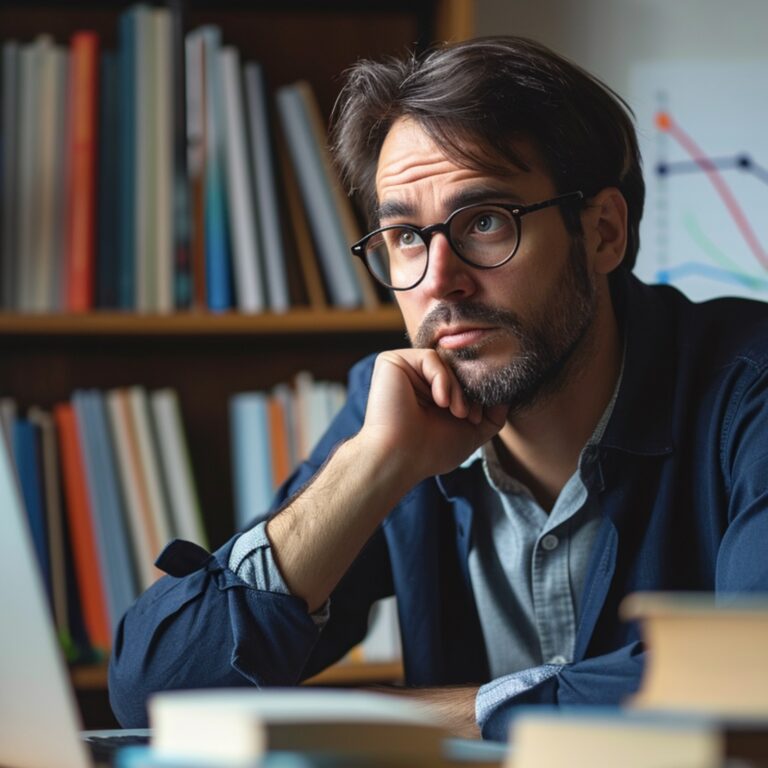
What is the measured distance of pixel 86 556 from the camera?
1880mm

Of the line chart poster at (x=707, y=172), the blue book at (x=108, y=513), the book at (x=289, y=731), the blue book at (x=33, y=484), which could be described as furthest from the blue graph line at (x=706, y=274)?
the book at (x=289, y=731)

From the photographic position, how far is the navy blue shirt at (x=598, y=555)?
1.24 meters

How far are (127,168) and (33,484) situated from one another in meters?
0.54

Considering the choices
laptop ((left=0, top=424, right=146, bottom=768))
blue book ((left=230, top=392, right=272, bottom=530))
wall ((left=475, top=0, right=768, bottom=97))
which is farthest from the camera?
wall ((left=475, top=0, right=768, bottom=97))

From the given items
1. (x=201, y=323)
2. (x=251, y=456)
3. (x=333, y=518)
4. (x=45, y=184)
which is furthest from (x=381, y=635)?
(x=45, y=184)

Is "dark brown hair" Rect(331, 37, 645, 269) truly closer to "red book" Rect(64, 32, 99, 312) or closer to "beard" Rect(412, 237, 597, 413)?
"beard" Rect(412, 237, 597, 413)

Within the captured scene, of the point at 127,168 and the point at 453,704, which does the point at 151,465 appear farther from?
the point at 453,704

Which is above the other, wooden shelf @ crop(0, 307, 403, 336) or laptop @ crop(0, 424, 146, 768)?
wooden shelf @ crop(0, 307, 403, 336)

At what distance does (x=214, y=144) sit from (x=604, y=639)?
1.04m

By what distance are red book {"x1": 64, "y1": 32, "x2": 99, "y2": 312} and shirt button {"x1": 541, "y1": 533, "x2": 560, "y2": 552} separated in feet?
2.79

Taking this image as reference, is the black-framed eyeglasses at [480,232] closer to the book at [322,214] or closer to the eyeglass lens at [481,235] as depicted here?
the eyeglass lens at [481,235]

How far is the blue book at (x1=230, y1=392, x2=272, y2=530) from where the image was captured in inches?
77.5

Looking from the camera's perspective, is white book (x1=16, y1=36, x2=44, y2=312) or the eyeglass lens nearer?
the eyeglass lens

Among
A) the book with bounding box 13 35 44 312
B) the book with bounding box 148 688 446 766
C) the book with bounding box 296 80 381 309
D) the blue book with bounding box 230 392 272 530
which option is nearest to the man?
the book with bounding box 296 80 381 309
